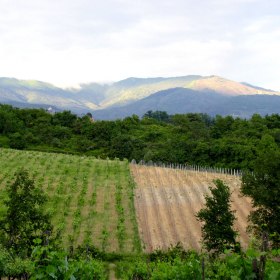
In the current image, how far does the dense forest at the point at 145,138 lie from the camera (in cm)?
7212

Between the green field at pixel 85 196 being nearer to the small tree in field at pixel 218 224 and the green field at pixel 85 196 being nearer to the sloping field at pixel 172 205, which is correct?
the sloping field at pixel 172 205

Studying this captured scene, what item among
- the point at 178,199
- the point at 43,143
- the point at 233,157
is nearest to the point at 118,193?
the point at 178,199

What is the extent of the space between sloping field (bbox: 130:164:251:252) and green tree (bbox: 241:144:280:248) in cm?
649

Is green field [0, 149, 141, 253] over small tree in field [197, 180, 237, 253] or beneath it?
beneath

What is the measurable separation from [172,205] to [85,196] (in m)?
8.61

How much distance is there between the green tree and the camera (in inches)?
907

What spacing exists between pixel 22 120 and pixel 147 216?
7082 cm

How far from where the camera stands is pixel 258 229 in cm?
2222

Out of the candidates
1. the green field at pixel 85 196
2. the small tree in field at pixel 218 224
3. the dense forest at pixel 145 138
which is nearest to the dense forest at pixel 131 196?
the small tree in field at pixel 218 224

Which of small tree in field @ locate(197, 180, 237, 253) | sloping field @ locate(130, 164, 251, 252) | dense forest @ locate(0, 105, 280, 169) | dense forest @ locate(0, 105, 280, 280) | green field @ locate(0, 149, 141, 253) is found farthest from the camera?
dense forest @ locate(0, 105, 280, 169)

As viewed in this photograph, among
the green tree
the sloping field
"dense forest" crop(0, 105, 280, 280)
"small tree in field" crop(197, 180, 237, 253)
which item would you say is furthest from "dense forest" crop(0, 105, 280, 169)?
"small tree in field" crop(197, 180, 237, 253)

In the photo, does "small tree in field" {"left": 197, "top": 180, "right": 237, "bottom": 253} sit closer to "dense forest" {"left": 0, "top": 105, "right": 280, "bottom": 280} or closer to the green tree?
"dense forest" {"left": 0, "top": 105, "right": 280, "bottom": 280}

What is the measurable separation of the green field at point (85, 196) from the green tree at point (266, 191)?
8.74m

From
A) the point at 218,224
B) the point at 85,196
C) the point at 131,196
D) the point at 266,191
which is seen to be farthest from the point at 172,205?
the point at 266,191
